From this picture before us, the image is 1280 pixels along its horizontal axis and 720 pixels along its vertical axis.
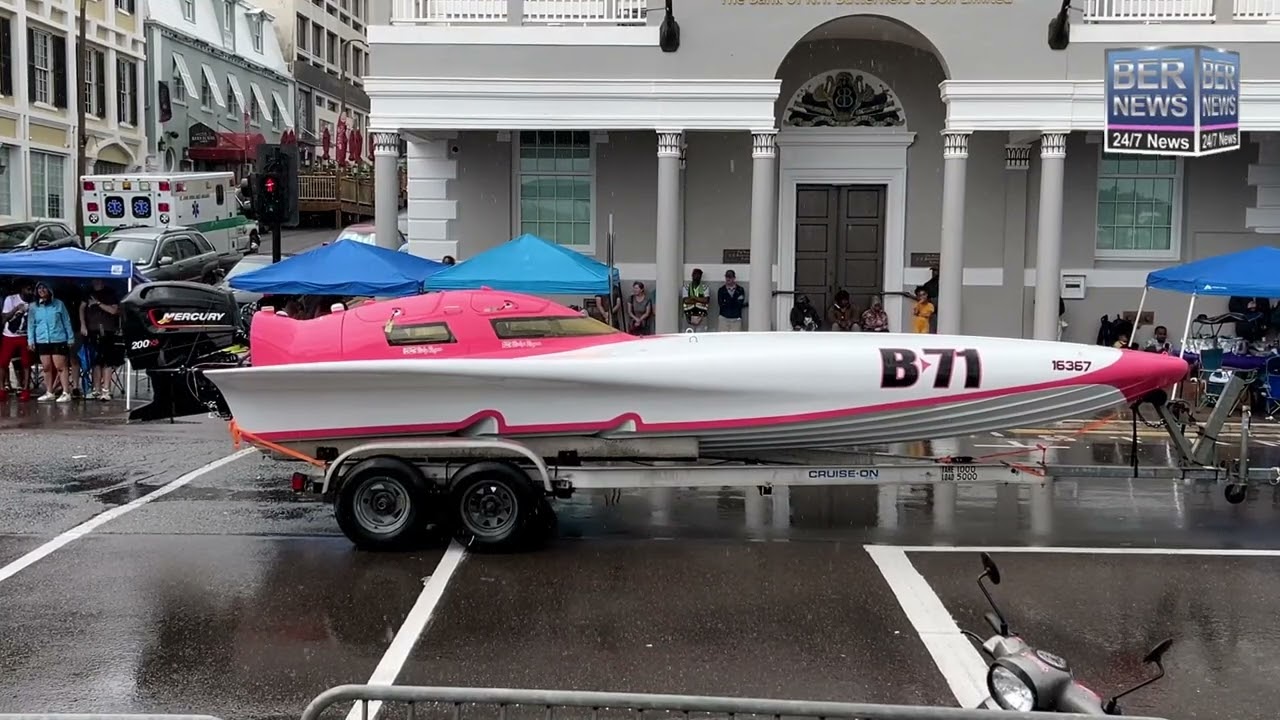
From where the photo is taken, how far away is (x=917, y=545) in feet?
28.2

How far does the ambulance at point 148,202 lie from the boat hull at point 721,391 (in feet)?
77.0

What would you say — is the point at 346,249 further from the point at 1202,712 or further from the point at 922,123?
the point at 1202,712

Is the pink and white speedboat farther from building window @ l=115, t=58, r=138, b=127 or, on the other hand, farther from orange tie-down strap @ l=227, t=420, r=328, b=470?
building window @ l=115, t=58, r=138, b=127

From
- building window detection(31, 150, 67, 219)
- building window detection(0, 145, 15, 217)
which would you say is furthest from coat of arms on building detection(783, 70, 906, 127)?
building window detection(31, 150, 67, 219)

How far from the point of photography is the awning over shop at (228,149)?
42812 mm

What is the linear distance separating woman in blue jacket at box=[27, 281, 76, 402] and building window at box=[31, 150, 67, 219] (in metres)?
19.8

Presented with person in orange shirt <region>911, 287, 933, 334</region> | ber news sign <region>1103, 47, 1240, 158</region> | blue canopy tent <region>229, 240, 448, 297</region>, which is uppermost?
ber news sign <region>1103, 47, 1240, 158</region>

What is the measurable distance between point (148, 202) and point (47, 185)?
635cm

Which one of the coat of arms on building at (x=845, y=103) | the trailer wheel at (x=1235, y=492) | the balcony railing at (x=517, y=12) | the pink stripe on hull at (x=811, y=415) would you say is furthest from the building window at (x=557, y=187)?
the trailer wheel at (x=1235, y=492)

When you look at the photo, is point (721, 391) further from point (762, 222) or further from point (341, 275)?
point (762, 222)

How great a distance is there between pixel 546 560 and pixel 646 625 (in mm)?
1539

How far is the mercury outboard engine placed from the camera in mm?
9680

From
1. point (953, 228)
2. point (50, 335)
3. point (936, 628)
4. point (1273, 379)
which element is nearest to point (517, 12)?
point (953, 228)

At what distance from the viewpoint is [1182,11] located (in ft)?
52.6
